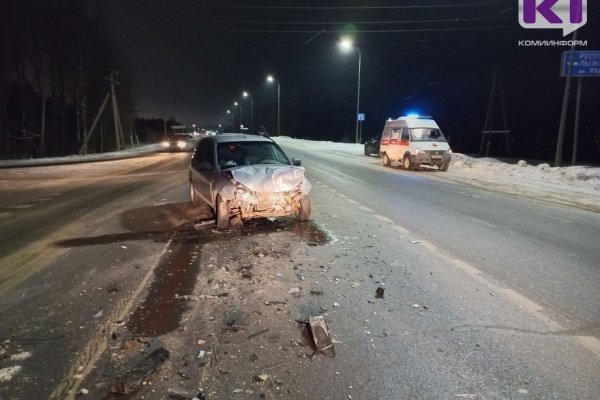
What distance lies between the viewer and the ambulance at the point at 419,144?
854 inches

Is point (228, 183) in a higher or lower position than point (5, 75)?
lower

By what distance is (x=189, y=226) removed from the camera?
8.80 m

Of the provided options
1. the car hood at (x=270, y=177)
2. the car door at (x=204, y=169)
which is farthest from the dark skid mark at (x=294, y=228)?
the car door at (x=204, y=169)

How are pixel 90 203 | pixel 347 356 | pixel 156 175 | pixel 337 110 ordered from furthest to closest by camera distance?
pixel 337 110
pixel 156 175
pixel 90 203
pixel 347 356

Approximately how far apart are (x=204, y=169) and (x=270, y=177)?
170 centimetres

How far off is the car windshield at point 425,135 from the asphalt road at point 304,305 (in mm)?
12704

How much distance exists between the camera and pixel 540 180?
57.8 feet

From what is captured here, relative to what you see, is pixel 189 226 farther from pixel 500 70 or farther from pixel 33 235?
pixel 500 70

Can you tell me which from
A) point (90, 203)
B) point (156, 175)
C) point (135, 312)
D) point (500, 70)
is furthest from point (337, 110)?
point (135, 312)

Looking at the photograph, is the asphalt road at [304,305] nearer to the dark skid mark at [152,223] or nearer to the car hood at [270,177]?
the dark skid mark at [152,223]

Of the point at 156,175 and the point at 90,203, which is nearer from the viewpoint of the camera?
the point at 90,203

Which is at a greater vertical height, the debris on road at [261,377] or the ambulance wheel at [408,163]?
the ambulance wheel at [408,163]

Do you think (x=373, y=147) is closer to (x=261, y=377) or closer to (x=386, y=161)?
(x=386, y=161)

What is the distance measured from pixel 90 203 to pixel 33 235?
3774mm
